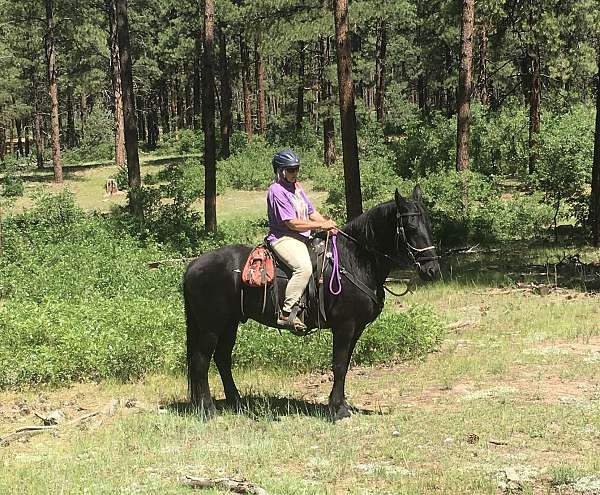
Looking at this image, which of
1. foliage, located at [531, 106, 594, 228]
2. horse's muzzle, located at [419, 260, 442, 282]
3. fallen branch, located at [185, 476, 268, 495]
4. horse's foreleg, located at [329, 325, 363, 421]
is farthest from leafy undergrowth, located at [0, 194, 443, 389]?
foliage, located at [531, 106, 594, 228]

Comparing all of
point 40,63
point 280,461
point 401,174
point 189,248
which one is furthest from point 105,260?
point 40,63

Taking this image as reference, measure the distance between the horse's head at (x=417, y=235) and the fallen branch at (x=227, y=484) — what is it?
280 cm

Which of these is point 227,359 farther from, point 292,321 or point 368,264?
point 368,264

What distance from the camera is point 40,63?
52.2m

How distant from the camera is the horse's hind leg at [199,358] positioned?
778 centimetres

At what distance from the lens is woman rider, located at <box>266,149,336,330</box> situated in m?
7.16

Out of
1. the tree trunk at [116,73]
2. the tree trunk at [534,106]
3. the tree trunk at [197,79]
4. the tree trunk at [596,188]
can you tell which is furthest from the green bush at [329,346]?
the tree trunk at [197,79]

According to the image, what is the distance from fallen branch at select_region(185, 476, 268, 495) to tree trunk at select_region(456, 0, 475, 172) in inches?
660

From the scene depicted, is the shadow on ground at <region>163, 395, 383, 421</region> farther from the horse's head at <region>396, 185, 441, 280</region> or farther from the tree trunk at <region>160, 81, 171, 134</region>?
the tree trunk at <region>160, 81, 171, 134</region>

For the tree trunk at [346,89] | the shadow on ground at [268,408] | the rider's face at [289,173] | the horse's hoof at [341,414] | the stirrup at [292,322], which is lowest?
the shadow on ground at [268,408]

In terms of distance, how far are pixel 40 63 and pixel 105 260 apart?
138ft

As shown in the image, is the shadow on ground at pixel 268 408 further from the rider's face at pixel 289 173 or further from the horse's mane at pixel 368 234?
the rider's face at pixel 289 173

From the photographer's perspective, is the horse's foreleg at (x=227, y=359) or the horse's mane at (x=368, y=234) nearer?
the horse's mane at (x=368, y=234)

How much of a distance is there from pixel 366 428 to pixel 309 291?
5.15 ft
